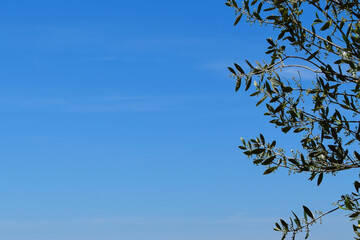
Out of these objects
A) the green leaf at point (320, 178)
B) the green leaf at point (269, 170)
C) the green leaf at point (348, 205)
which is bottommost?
the green leaf at point (348, 205)

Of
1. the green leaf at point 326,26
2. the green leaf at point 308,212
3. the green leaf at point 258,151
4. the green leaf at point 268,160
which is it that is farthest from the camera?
the green leaf at point 258,151

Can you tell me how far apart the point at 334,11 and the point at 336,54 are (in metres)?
0.84

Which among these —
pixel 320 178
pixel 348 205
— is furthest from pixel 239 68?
pixel 348 205

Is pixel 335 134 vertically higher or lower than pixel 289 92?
lower

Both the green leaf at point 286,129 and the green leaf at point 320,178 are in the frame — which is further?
the green leaf at point 286,129

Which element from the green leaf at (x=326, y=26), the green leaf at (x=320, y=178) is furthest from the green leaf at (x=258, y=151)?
the green leaf at (x=326, y=26)

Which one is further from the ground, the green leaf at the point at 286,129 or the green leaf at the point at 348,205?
the green leaf at the point at 286,129

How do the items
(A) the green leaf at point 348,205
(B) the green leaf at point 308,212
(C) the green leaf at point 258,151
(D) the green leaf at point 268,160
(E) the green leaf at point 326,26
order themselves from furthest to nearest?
1. (C) the green leaf at point 258,151
2. (D) the green leaf at point 268,160
3. (E) the green leaf at point 326,26
4. (B) the green leaf at point 308,212
5. (A) the green leaf at point 348,205

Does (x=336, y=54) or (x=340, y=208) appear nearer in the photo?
(x=340, y=208)

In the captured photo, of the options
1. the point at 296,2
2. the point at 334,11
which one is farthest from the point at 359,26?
the point at 296,2

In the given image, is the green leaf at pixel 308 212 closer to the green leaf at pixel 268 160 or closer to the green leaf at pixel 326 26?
the green leaf at pixel 268 160

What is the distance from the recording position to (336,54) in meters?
10.3

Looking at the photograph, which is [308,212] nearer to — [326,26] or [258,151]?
[258,151]

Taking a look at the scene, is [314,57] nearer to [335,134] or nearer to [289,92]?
[289,92]
